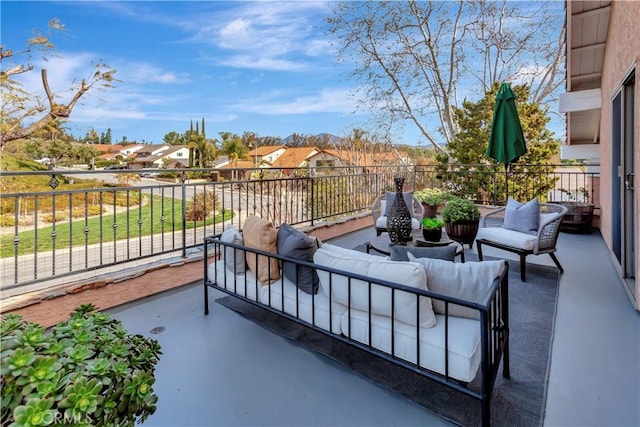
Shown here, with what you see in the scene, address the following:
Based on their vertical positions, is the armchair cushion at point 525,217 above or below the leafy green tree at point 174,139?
below

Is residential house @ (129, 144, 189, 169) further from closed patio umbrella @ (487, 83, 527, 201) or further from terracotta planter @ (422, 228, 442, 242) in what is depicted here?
terracotta planter @ (422, 228, 442, 242)

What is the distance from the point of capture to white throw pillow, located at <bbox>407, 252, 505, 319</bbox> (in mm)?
1722

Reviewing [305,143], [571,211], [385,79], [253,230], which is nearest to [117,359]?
[253,230]

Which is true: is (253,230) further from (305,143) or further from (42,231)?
(305,143)

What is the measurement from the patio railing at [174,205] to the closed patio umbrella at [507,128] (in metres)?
2.04

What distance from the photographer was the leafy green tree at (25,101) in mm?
9555

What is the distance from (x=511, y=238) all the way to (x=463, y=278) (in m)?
2.53

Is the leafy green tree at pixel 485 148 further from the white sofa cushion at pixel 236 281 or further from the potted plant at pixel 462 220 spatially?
the white sofa cushion at pixel 236 281

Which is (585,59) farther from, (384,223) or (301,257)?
(301,257)

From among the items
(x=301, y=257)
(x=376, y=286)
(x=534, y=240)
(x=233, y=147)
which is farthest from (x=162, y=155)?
(x=376, y=286)

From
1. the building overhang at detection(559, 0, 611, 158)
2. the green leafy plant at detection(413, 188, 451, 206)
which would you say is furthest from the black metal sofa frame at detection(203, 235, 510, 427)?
the building overhang at detection(559, 0, 611, 158)

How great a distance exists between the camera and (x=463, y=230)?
430cm

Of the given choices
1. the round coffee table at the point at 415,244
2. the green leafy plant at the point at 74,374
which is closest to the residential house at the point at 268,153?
the round coffee table at the point at 415,244

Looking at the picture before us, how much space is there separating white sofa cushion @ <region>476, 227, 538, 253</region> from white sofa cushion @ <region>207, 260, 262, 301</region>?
113 inches
